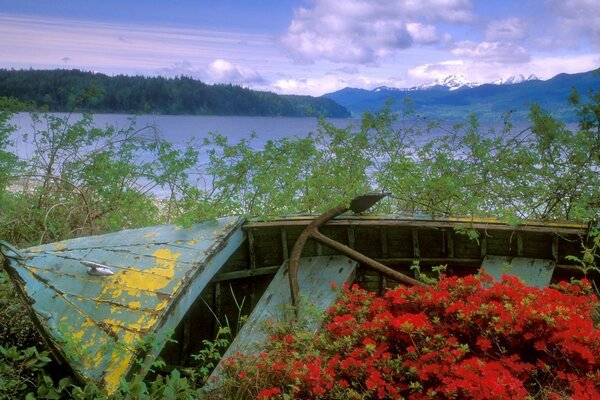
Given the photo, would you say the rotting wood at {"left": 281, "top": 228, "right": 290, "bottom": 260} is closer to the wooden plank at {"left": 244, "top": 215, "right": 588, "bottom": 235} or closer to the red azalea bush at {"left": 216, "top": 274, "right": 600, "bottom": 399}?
the wooden plank at {"left": 244, "top": 215, "right": 588, "bottom": 235}

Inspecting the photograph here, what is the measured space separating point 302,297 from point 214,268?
73 cm

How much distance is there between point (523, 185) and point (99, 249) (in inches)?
162

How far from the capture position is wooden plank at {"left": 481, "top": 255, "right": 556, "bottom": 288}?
475 cm

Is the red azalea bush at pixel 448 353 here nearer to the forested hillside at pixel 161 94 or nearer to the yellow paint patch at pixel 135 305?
the yellow paint patch at pixel 135 305

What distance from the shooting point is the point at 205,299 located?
5.57 metres

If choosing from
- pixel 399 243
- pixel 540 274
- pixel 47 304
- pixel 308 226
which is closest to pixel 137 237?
pixel 47 304

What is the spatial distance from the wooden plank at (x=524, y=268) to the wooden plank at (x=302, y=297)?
3.68ft

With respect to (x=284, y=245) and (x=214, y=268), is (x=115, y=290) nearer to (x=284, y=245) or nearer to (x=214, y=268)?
(x=214, y=268)

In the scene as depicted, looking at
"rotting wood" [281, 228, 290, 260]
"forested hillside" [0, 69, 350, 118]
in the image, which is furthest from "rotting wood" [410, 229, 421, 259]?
"forested hillside" [0, 69, 350, 118]

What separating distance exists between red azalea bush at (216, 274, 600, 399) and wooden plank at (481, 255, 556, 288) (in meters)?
0.82

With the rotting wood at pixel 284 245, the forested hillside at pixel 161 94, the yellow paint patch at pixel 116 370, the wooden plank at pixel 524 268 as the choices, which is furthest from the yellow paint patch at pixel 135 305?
the forested hillside at pixel 161 94

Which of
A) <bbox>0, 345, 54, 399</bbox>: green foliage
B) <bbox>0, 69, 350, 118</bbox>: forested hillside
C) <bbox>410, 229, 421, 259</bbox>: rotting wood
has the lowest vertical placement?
<bbox>0, 345, 54, 399</bbox>: green foliage

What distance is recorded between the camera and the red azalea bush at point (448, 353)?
9.90 ft

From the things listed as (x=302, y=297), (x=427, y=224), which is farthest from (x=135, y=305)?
(x=427, y=224)
